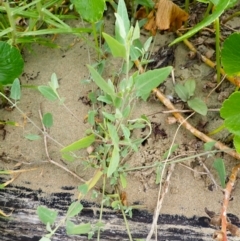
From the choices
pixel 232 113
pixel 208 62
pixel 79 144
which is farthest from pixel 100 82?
pixel 208 62

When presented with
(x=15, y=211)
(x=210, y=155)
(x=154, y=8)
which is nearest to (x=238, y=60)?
(x=210, y=155)

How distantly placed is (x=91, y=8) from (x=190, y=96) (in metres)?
0.30

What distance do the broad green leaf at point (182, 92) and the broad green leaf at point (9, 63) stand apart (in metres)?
0.36

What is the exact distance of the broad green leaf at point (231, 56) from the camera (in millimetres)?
915

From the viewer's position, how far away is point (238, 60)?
920mm

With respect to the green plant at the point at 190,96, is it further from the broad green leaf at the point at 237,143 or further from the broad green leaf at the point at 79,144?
the broad green leaf at the point at 79,144

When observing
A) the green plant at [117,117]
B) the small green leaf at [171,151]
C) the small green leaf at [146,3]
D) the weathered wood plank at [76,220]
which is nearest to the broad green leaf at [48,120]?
the green plant at [117,117]

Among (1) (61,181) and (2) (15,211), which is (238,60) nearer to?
(1) (61,181)

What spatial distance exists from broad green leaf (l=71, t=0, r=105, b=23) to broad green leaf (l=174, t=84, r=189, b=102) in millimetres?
250

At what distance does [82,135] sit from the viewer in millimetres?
1063

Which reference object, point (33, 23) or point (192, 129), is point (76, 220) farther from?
point (33, 23)

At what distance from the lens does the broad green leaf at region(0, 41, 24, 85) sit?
1.00 m

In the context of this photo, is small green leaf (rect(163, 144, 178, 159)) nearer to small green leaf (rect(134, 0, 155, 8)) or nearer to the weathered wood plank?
the weathered wood plank

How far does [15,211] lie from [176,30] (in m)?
0.59
